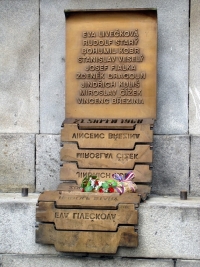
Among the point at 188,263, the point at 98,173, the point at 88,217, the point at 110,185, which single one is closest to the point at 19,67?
the point at 98,173

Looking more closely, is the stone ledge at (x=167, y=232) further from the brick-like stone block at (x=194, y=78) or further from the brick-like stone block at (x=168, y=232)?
the brick-like stone block at (x=194, y=78)

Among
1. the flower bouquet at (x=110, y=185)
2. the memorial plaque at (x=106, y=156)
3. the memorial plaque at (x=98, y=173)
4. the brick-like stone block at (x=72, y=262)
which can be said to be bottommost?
the brick-like stone block at (x=72, y=262)

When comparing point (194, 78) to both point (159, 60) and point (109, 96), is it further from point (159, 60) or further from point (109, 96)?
point (109, 96)

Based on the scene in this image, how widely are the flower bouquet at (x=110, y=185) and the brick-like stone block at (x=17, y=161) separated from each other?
1.23 metres

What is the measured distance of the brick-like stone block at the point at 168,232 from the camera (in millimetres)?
7957

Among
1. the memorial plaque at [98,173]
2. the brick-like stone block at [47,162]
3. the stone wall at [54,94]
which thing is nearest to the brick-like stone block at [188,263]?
the stone wall at [54,94]

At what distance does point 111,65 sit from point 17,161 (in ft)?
6.14

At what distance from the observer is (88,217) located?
795cm

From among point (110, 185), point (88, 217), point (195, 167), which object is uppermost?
point (195, 167)

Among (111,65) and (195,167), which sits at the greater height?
(111,65)

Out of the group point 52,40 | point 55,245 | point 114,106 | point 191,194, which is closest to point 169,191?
point 191,194

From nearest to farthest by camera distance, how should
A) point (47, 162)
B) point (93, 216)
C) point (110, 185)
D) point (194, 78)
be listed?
point (93, 216)
point (110, 185)
point (194, 78)
point (47, 162)

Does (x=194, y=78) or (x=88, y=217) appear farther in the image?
(x=194, y=78)

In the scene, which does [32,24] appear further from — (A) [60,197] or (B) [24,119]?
(A) [60,197]
